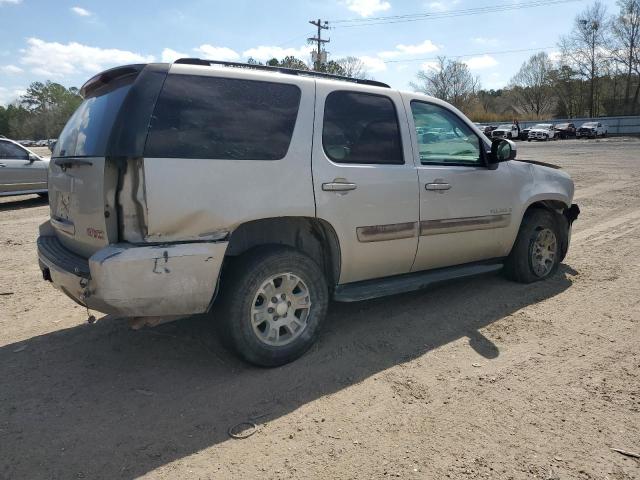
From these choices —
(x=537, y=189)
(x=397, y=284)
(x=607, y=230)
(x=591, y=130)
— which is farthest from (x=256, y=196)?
(x=591, y=130)

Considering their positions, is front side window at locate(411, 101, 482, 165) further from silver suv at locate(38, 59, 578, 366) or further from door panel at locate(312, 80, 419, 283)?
door panel at locate(312, 80, 419, 283)

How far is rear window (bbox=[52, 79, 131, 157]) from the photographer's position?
3.04 metres

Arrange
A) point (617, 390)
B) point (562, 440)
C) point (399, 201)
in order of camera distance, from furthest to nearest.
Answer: point (399, 201) < point (617, 390) < point (562, 440)

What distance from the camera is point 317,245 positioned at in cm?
384

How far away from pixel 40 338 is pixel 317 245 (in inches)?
97.9

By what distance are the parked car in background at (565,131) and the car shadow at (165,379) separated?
1992 inches

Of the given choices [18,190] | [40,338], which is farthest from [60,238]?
[18,190]

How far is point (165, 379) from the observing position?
133 inches

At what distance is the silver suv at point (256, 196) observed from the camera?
2.92 metres

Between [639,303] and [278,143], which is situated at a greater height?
[278,143]

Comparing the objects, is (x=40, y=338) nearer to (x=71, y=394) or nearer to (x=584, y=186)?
(x=71, y=394)

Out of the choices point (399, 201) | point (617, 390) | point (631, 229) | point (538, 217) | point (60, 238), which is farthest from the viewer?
point (631, 229)

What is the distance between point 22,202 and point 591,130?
49415 millimetres

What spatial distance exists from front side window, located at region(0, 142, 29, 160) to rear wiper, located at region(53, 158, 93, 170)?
1013cm
